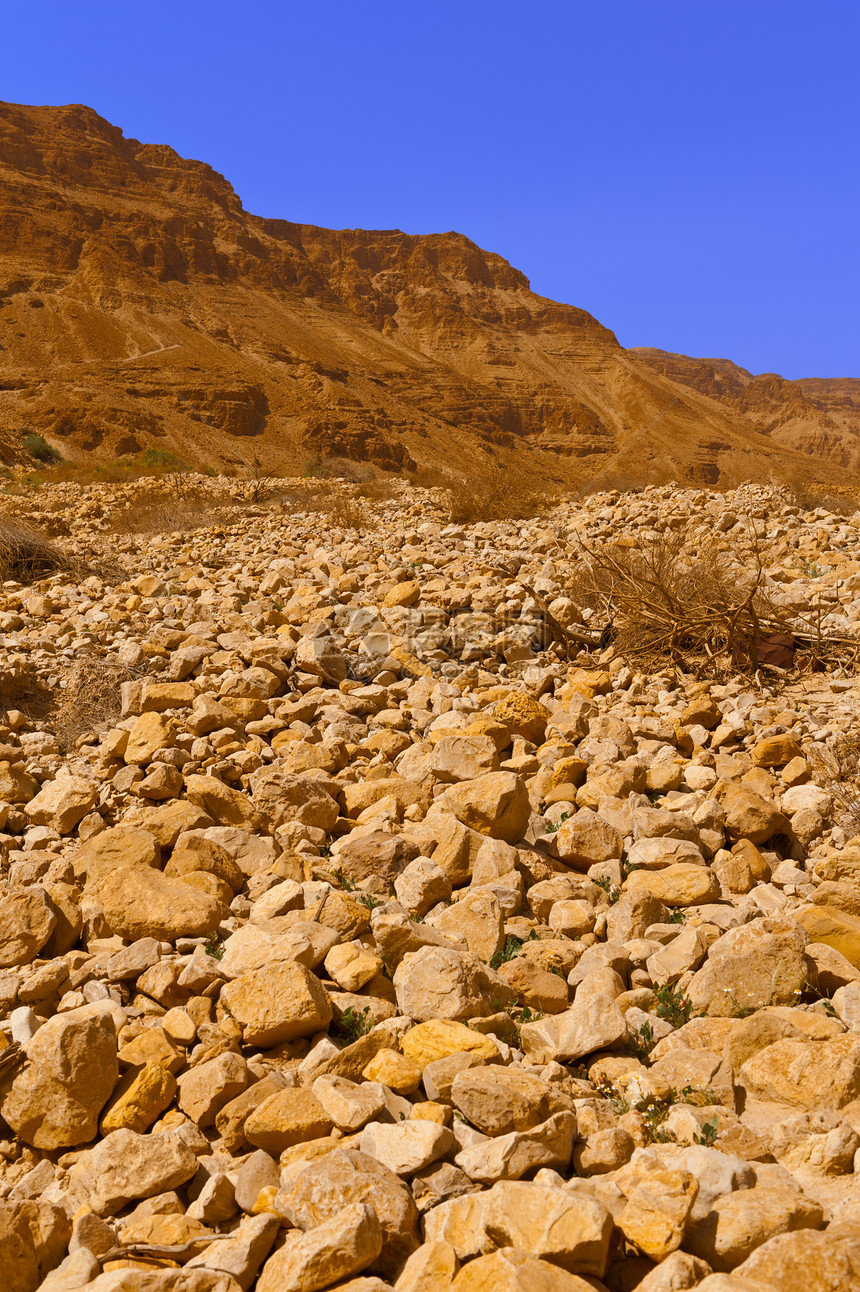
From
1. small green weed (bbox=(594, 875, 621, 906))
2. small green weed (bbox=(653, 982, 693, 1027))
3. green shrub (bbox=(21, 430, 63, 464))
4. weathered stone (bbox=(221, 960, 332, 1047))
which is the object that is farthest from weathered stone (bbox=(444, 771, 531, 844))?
green shrub (bbox=(21, 430, 63, 464))

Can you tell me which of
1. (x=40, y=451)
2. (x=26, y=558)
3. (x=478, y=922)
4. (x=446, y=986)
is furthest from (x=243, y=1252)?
(x=40, y=451)

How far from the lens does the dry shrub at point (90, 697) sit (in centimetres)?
377

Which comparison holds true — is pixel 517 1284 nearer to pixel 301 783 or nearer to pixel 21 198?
pixel 301 783

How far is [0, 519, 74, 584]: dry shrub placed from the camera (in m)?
6.19

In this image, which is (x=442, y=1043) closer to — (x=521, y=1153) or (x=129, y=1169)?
(x=521, y=1153)

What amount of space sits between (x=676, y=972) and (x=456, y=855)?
2.52 ft

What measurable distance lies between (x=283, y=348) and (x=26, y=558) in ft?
110

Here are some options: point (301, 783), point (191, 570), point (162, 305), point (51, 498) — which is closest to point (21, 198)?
point (162, 305)

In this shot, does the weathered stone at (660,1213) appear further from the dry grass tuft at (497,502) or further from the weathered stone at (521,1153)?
the dry grass tuft at (497,502)

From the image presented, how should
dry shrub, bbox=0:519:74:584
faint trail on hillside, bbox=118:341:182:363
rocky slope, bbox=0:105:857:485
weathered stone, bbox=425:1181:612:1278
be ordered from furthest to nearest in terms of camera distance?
1. faint trail on hillside, bbox=118:341:182:363
2. rocky slope, bbox=0:105:857:485
3. dry shrub, bbox=0:519:74:584
4. weathered stone, bbox=425:1181:612:1278

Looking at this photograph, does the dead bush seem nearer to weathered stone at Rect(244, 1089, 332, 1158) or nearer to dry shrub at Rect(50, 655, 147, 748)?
dry shrub at Rect(50, 655, 147, 748)

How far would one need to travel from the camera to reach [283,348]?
122 ft

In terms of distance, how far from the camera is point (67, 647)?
454 centimetres

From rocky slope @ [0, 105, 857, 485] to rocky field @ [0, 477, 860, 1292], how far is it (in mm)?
13871
